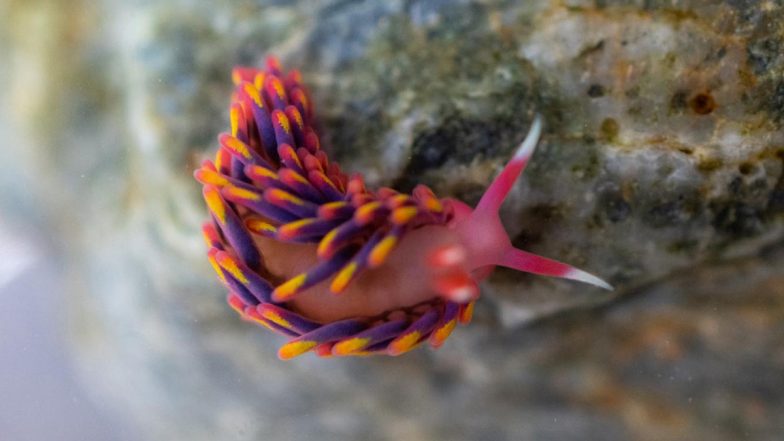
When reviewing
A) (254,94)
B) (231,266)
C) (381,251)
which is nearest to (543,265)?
(381,251)

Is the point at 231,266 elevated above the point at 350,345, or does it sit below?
above

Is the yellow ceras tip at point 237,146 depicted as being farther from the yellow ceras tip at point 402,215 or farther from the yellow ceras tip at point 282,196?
the yellow ceras tip at point 402,215

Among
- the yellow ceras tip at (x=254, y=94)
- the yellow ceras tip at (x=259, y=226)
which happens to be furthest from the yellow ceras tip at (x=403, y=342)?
the yellow ceras tip at (x=254, y=94)

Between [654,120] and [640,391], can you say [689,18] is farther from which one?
[640,391]

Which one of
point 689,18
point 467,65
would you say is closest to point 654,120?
point 689,18

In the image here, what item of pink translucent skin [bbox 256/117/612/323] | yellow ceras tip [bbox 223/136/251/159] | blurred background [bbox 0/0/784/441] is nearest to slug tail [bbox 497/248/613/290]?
pink translucent skin [bbox 256/117/612/323]

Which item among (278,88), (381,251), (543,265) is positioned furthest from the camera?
(278,88)

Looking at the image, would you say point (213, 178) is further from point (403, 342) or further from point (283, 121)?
point (403, 342)
